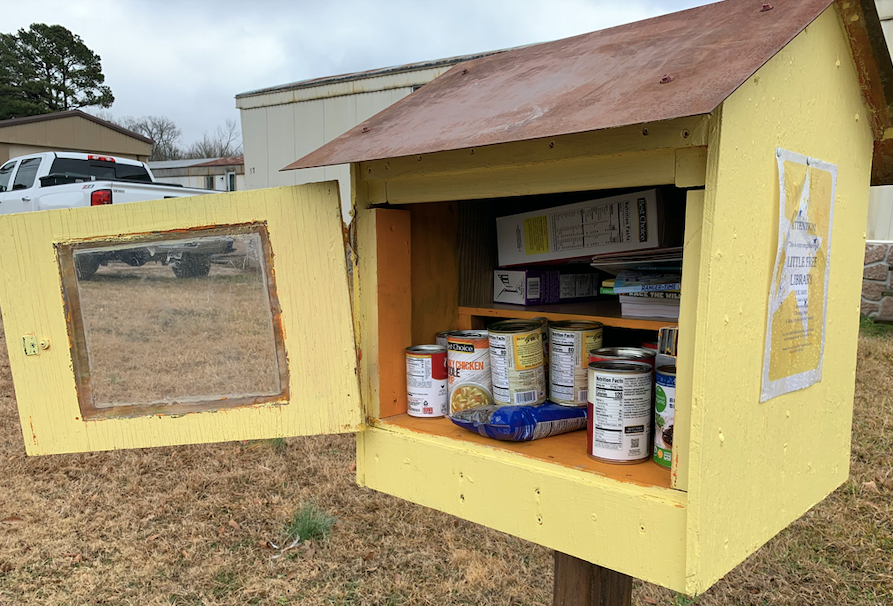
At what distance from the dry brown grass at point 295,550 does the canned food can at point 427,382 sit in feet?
4.26

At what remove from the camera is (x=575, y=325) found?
147 centimetres

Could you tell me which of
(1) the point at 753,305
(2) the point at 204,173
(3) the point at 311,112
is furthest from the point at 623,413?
(2) the point at 204,173

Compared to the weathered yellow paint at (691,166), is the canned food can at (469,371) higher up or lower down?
lower down

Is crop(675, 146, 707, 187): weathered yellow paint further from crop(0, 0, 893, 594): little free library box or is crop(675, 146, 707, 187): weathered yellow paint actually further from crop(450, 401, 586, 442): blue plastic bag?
crop(450, 401, 586, 442): blue plastic bag

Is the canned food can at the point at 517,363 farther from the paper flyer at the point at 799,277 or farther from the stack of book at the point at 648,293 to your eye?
the paper flyer at the point at 799,277

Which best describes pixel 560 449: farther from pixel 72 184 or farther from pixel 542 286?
pixel 72 184

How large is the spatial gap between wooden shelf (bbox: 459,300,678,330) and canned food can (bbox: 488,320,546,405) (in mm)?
151

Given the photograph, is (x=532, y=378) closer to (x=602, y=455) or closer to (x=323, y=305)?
(x=602, y=455)

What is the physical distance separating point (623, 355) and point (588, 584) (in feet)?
1.77

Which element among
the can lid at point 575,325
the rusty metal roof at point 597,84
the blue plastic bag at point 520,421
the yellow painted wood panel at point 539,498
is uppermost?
the rusty metal roof at point 597,84

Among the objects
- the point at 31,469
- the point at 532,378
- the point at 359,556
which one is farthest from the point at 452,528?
the point at 31,469

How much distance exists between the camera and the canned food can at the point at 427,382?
1.50 m

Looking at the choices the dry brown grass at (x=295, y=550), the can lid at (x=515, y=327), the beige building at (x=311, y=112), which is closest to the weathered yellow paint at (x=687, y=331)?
the can lid at (x=515, y=327)

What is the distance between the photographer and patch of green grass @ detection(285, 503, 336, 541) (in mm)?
2878
